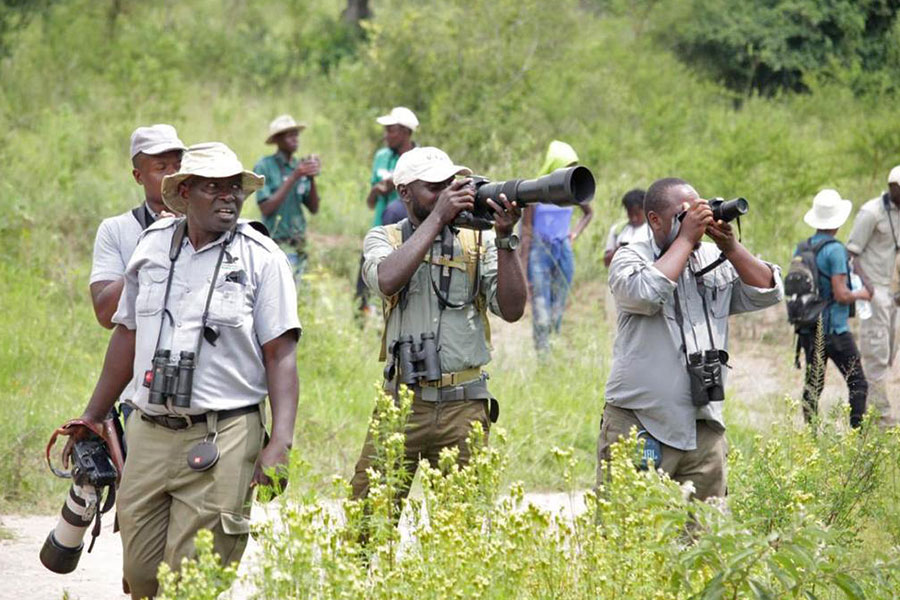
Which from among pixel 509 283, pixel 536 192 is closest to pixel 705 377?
pixel 509 283

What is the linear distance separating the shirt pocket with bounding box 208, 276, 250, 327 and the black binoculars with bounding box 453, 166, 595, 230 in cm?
92

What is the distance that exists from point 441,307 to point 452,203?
1.35 ft

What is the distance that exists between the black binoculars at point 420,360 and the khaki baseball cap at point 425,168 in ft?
1.88

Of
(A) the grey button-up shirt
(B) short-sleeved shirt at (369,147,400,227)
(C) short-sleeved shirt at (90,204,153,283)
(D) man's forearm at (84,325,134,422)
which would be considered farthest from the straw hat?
(D) man's forearm at (84,325,134,422)

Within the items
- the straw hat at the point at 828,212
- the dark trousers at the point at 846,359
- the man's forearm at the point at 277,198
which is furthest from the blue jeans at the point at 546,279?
the straw hat at the point at 828,212

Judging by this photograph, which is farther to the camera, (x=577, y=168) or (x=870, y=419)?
(x=870, y=419)

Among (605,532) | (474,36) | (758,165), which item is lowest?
(605,532)

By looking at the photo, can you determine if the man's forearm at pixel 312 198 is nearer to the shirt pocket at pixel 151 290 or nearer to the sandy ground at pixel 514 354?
the sandy ground at pixel 514 354

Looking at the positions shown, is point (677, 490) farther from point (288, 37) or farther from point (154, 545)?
point (288, 37)

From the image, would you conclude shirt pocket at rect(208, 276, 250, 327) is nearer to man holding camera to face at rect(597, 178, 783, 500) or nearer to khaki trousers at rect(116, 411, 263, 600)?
khaki trousers at rect(116, 411, 263, 600)

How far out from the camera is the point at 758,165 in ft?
41.5

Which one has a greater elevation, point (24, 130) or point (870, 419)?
point (24, 130)

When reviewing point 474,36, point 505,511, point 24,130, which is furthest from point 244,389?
point 24,130

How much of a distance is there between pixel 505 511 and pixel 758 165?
31.9 ft
